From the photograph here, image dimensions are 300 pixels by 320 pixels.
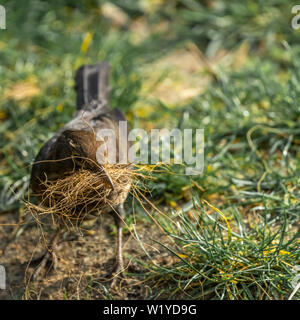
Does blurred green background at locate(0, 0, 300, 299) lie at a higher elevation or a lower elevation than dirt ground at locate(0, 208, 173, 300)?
higher

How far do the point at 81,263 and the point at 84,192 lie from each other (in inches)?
23.2

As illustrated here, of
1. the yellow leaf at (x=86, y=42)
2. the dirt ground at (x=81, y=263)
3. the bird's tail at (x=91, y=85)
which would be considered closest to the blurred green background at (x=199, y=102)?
the yellow leaf at (x=86, y=42)

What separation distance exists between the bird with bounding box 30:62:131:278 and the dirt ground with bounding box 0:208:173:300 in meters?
0.08

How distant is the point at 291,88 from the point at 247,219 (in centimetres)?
129

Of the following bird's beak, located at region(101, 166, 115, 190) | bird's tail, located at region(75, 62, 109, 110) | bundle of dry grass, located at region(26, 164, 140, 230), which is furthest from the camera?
bird's tail, located at region(75, 62, 109, 110)

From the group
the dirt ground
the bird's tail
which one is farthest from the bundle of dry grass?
the bird's tail

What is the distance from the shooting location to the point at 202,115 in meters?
4.09

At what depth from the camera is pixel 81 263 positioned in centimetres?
292

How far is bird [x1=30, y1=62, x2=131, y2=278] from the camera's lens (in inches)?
98.9

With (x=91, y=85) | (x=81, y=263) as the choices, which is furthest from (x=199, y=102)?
(x=81, y=263)

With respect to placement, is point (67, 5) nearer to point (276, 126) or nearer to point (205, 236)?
point (276, 126)

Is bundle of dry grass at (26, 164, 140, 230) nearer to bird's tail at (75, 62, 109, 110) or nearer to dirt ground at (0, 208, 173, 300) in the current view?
dirt ground at (0, 208, 173, 300)

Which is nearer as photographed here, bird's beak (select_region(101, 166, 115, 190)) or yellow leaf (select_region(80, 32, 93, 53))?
bird's beak (select_region(101, 166, 115, 190))
